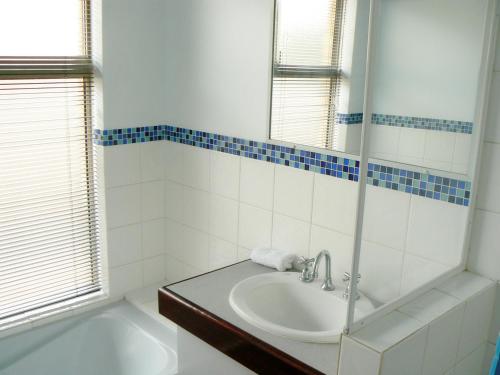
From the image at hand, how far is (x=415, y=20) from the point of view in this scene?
152cm

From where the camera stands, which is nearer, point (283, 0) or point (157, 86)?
point (283, 0)

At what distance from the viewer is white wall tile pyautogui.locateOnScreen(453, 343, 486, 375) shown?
1645 mm

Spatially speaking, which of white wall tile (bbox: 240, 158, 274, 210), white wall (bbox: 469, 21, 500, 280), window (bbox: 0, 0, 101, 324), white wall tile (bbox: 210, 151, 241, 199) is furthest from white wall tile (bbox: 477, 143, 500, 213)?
window (bbox: 0, 0, 101, 324)

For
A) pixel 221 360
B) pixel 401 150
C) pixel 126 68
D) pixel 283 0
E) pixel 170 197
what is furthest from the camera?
pixel 170 197

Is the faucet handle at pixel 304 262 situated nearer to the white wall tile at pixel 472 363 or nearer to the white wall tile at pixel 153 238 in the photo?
the white wall tile at pixel 472 363

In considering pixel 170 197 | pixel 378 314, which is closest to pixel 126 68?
pixel 170 197

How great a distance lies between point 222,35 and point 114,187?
921 mm

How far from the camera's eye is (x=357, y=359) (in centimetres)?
132

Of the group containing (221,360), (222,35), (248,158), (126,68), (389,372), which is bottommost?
(221,360)

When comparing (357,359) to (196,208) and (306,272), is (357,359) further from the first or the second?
(196,208)

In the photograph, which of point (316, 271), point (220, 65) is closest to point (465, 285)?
point (316, 271)

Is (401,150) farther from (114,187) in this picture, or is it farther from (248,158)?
(114,187)

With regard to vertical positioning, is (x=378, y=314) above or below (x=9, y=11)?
below

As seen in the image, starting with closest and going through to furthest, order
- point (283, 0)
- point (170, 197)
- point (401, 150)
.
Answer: point (401, 150), point (283, 0), point (170, 197)
